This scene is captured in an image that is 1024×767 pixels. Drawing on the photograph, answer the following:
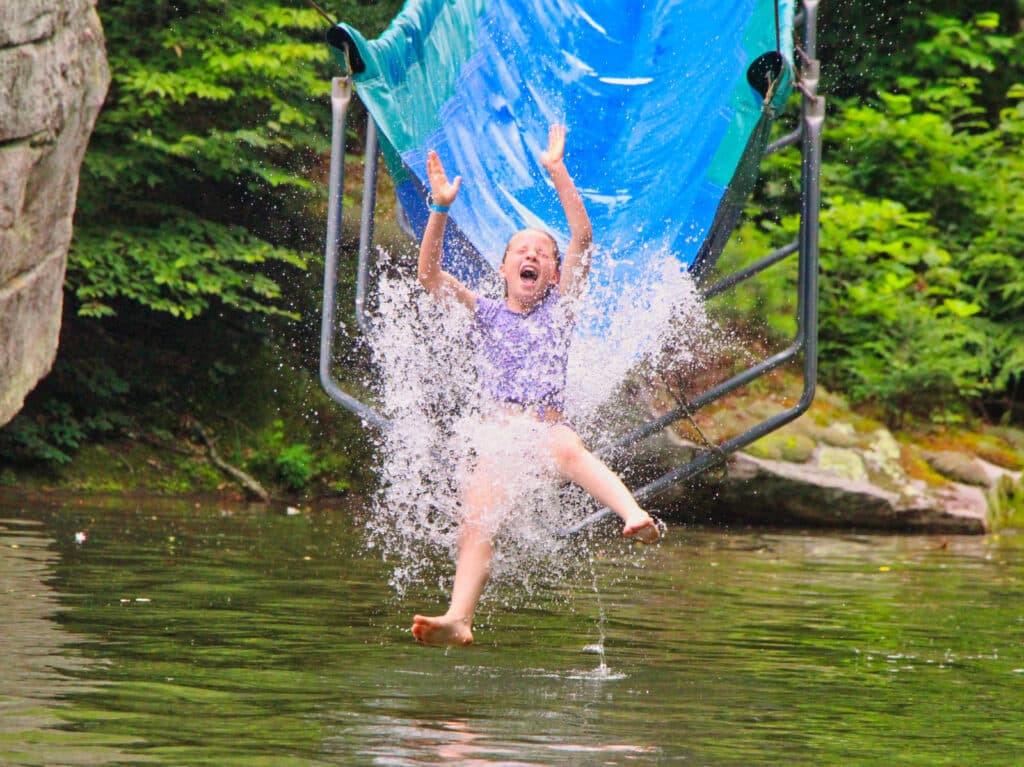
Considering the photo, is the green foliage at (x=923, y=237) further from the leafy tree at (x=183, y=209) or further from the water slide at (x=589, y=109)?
the water slide at (x=589, y=109)

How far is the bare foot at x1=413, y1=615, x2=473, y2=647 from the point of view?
453 cm

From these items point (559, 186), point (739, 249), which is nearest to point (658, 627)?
point (559, 186)

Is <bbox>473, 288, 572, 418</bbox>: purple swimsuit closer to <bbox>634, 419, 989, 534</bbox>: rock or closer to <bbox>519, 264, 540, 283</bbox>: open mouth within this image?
<bbox>519, 264, 540, 283</bbox>: open mouth

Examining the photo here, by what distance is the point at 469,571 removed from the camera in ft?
16.0

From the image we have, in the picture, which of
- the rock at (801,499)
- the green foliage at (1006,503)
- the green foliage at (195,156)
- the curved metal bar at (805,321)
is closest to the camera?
the curved metal bar at (805,321)

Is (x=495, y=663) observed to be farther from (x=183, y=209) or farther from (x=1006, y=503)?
(x=183, y=209)

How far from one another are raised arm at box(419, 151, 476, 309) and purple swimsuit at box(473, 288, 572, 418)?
0.62 ft

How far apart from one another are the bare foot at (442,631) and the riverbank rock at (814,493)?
20.8 ft

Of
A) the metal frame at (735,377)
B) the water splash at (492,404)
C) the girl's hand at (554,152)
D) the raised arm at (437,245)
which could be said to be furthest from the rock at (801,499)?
the girl's hand at (554,152)

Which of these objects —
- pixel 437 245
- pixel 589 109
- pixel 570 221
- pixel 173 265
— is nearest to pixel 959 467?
pixel 589 109

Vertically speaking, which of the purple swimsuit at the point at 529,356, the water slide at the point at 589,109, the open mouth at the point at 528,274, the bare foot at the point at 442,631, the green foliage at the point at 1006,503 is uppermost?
the water slide at the point at 589,109

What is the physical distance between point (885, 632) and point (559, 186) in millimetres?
2211

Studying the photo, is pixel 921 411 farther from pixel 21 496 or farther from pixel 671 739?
pixel 671 739

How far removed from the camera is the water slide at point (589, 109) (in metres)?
6.24
